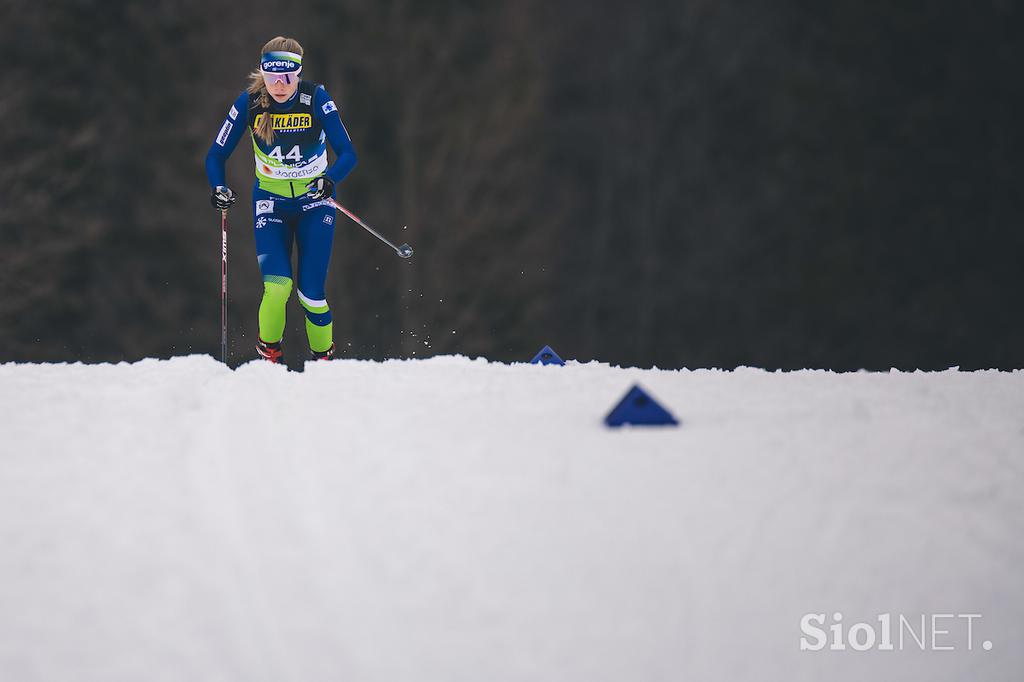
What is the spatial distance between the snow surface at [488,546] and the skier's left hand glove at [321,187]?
2398 millimetres

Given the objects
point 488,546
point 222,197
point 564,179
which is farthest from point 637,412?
point 564,179

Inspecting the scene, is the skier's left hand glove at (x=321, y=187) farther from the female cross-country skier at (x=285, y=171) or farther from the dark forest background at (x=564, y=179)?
the dark forest background at (x=564, y=179)

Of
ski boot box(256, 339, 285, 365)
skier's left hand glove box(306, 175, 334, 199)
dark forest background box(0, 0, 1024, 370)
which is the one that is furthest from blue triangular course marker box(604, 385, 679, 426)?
dark forest background box(0, 0, 1024, 370)

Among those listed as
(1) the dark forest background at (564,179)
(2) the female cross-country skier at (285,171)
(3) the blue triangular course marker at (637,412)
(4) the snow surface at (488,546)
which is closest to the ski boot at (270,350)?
(2) the female cross-country skier at (285,171)

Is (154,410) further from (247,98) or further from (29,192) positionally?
(29,192)

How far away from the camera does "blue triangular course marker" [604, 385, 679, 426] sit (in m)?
4.88

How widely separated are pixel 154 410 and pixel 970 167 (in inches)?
759

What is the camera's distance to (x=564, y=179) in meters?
21.7

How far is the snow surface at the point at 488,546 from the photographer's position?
10.8 ft

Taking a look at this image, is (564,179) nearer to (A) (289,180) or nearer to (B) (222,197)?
(A) (289,180)

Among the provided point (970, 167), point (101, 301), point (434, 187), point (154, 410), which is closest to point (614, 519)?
point (154, 410)

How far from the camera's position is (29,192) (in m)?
17.3

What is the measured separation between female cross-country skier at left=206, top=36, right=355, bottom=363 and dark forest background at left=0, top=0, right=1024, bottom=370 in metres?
9.65

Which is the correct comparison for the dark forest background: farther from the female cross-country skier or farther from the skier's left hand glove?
the skier's left hand glove
